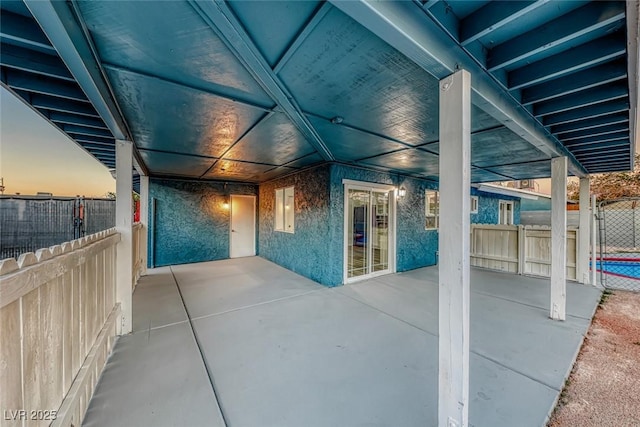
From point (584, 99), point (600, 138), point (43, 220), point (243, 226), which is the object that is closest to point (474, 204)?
point (600, 138)

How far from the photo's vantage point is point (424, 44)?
4.52 ft

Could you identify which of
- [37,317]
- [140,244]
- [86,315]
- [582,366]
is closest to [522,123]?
[582,366]

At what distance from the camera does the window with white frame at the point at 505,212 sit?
10.5m

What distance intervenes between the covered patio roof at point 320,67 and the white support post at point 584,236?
7.72ft

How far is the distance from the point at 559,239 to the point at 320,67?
13.3 ft

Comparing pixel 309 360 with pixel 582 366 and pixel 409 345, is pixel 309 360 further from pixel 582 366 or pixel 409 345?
pixel 582 366

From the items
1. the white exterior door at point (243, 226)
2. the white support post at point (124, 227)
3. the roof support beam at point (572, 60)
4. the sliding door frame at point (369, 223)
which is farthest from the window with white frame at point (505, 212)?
the white support post at point (124, 227)

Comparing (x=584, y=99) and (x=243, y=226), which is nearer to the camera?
(x=584, y=99)

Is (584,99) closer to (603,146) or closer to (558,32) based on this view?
(558,32)

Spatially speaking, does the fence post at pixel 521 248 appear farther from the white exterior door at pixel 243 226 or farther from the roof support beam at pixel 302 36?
the white exterior door at pixel 243 226

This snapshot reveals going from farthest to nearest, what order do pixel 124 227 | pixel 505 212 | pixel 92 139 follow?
pixel 505 212, pixel 92 139, pixel 124 227

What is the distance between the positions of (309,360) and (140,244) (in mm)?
5326

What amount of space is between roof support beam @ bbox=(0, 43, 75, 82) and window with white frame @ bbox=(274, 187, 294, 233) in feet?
15.5

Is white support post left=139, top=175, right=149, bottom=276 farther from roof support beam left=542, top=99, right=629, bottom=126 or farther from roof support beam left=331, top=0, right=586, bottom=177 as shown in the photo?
roof support beam left=542, top=99, right=629, bottom=126
